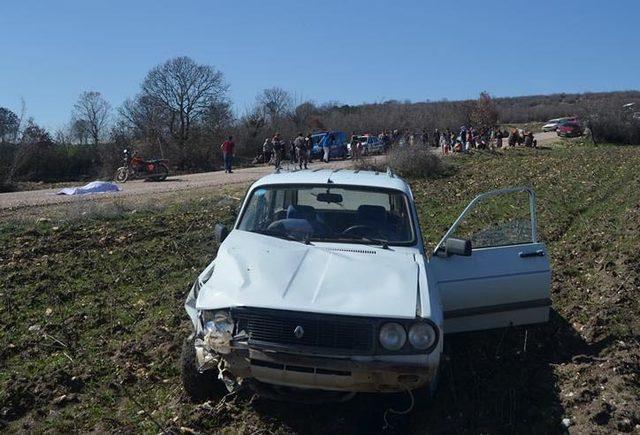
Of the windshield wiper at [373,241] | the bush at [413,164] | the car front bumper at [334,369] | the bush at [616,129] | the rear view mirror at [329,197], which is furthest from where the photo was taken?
the bush at [616,129]

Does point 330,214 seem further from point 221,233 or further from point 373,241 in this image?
point 221,233

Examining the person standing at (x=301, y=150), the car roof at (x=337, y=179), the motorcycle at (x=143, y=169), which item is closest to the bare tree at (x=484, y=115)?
the person standing at (x=301, y=150)

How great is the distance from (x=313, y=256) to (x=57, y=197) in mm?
19106

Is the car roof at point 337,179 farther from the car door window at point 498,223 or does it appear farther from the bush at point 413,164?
the bush at point 413,164

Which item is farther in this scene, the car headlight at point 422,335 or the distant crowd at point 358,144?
the distant crowd at point 358,144

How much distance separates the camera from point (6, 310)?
863cm

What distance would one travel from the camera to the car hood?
4809mm

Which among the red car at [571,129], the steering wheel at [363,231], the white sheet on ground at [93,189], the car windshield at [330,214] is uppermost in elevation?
the car windshield at [330,214]

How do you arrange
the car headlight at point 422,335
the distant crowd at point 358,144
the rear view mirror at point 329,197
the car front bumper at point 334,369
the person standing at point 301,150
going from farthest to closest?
the distant crowd at point 358,144, the person standing at point 301,150, the rear view mirror at point 329,197, the car headlight at point 422,335, the car front bumper at point 334,369

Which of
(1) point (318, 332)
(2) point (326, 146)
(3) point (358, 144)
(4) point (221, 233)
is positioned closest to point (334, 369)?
(1) point (318, 332)

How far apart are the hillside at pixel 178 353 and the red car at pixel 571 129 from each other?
51.5 m

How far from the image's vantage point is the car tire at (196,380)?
5.42m

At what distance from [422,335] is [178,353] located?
283cm

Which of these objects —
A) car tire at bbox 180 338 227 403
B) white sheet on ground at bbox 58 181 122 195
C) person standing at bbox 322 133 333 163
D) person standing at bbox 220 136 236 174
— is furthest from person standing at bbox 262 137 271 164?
car tire at bbox 180 338 227 403
